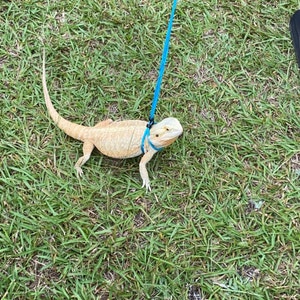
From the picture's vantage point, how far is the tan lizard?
10.5 ft

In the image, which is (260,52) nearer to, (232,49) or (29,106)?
(232,49)

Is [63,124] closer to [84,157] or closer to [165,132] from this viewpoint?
[84,157]

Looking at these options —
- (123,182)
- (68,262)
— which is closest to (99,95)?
(123,182)

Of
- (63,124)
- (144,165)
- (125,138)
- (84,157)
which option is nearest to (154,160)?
(144,165)

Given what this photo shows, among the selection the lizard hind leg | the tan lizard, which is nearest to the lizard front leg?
the tan lizard

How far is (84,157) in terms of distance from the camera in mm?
3354

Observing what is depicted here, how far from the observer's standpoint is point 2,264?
3068 mm

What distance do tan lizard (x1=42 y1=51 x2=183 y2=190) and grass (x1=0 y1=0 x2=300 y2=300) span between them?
0.10 metres

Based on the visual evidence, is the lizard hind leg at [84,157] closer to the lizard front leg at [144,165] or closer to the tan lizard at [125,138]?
the tan lizard at [125,138]

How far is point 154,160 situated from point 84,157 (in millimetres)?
441

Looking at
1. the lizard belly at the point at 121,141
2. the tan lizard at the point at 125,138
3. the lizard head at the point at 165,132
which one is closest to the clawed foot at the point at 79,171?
the tan lizard at the point at 125,138

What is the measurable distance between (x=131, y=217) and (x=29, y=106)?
1.05 meters

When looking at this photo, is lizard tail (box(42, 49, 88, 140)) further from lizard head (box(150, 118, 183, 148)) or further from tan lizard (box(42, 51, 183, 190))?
lizard head (box(150, 118, 183, 148))

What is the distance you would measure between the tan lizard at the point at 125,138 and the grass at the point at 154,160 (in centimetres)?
10
